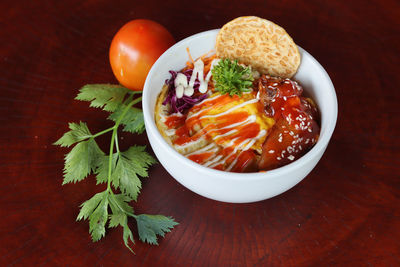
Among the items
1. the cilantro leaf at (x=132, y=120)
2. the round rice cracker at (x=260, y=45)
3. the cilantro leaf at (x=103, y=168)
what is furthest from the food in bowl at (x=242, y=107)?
the cilantro leaf at (x=103, y=168)

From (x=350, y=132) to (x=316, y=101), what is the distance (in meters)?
0.39

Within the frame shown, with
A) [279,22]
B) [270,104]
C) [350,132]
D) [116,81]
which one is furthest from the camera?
[279,22]

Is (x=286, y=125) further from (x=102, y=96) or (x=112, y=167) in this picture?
(x=102, y=96)

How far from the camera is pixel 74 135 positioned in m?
2.21

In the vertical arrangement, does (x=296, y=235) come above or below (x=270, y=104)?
below

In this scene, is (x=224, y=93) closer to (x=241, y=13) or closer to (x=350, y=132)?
(x=350, y=132)

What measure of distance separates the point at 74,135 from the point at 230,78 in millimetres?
831

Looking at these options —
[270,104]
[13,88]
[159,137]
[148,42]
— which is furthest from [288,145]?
[13,88]

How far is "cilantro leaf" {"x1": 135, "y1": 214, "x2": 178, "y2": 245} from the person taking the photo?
6.48 ft

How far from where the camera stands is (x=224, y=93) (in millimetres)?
2020

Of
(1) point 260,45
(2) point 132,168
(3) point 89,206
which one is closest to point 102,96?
(2) point 132,168

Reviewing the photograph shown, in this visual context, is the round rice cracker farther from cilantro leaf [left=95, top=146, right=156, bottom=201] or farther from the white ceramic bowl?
cilantro leaf [left=95, top=146, right=156, bottom=201]

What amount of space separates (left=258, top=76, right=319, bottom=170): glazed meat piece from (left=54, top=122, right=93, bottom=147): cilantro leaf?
895mm

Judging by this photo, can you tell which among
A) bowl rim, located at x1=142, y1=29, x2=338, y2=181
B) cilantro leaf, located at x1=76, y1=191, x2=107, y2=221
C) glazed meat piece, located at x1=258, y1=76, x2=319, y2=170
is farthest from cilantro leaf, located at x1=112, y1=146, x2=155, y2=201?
glazed meat piece, located at x1=258, y1=76, x2=319, y2=170
